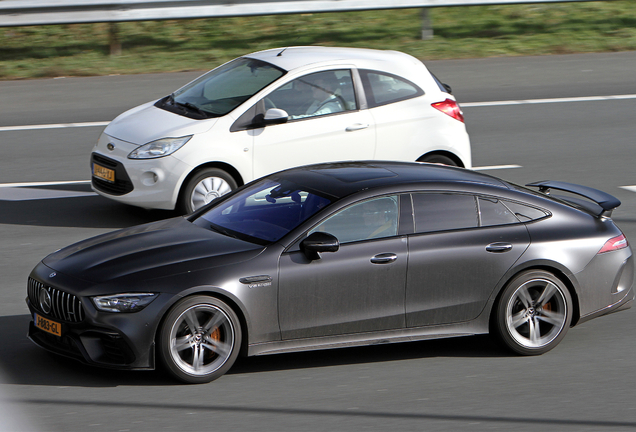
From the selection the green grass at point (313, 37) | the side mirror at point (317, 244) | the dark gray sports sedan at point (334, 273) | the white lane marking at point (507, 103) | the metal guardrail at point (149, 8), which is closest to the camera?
the dark gray sports sedan at point (334, 273)

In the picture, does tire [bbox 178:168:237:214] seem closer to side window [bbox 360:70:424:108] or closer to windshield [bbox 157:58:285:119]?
windshield [bbox 157:58:285:119]

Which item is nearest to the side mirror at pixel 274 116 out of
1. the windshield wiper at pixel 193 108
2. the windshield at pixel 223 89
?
the windshield at pixel 223 89

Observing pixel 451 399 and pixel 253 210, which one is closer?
pixel 451 399

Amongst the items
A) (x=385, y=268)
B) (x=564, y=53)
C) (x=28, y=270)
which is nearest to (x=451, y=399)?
(x=385, y=268)

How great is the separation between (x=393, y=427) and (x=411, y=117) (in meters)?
5.68

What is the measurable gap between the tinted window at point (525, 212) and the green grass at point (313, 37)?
11.3m

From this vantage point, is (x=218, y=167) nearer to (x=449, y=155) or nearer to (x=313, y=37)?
(x=449, y=155)

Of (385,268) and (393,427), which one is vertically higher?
(385,268)

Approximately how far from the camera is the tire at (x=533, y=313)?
6836 millimetres

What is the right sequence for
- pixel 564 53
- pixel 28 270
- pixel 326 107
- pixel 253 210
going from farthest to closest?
1. pixel 564 53
2. pixel 326 107
3. pixel 28 270
4. pixel 253 210

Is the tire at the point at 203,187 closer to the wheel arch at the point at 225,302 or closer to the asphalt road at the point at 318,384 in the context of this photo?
the asphalt road at the point at 318,384

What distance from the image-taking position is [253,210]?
7000 millimetres

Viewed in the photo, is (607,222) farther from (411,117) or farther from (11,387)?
(11,387)

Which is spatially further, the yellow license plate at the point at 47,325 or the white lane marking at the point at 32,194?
the white lane marking at the point at 32,194
